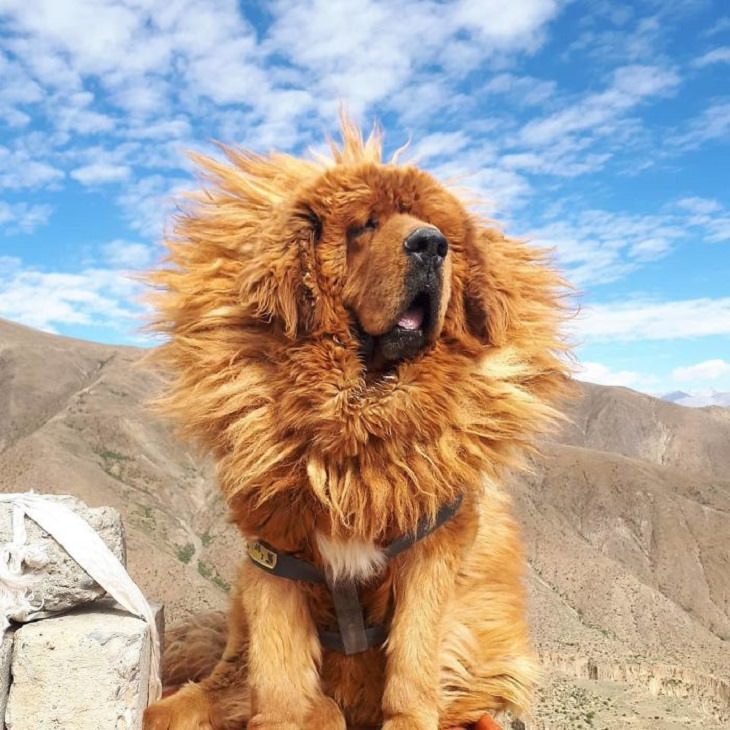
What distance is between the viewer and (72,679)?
2104mm

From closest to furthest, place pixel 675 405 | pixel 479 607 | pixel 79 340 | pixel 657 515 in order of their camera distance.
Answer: pixel 479 607, pixel 657 515, pixel 79 340, pixel 675 405

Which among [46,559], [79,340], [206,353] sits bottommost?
[46,559]

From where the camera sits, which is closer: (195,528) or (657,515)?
(195,528)

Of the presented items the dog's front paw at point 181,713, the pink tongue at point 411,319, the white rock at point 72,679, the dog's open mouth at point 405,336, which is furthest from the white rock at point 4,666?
the pink tongue at point 411,319

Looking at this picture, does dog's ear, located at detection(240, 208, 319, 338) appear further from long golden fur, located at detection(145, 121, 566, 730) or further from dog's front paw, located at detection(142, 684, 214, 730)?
dog's front paw, located at detection(142, 684, 214, 730)

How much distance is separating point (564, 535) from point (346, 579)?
2205 inches

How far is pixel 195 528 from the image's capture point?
45281 millimetres

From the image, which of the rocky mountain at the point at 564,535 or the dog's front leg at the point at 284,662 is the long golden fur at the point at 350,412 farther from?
the rocky mountain at the point at 564,535

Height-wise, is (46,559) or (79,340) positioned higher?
(79,340)

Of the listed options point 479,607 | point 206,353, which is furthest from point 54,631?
point 479,607

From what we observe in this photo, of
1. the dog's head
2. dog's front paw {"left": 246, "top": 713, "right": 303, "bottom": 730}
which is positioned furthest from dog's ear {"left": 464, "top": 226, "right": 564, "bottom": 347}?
dog's front paw {"left": 246, "top": 713, "right": 303, "bottom": 730}

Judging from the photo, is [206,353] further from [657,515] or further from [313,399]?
[657,515]

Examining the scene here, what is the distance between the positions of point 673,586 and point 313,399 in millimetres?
61262

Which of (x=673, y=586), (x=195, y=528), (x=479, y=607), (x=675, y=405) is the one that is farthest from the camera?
(x=675, y=405)
